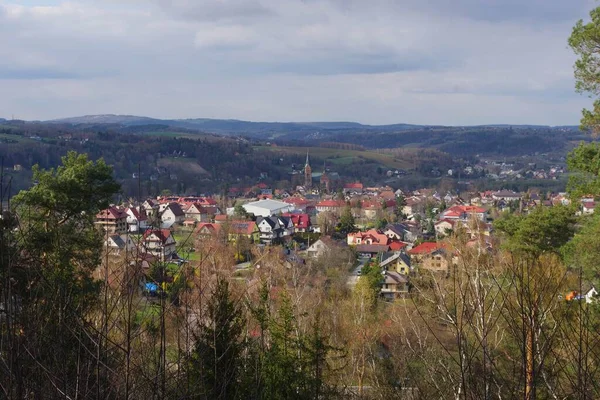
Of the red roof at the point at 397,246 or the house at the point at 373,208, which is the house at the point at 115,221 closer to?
the red roof at the point at 397,246

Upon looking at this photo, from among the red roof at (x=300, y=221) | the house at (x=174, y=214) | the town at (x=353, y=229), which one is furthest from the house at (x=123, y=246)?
the red roof at (x=300, y=221)

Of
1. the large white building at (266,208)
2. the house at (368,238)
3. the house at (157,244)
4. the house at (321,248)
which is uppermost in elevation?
the house at (157,244)

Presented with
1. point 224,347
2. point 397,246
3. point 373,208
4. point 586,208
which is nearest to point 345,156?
point 373,208

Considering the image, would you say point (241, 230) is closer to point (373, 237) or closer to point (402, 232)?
point (373, 237)

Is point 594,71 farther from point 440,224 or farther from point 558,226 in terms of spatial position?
point 440,224

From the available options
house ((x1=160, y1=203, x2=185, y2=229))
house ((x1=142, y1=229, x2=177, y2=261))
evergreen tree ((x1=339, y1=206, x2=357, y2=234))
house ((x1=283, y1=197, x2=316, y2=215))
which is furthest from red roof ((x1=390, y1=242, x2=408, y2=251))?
house ((x1=142, y1=229, x2=177, y2=261))

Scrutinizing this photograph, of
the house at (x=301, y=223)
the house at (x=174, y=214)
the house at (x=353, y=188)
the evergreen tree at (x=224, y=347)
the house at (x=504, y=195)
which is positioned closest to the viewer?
the evergreen tree at (x=224, y=347)
